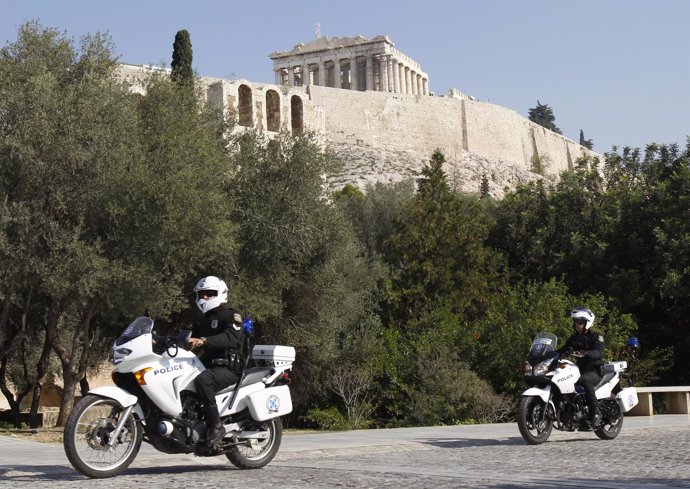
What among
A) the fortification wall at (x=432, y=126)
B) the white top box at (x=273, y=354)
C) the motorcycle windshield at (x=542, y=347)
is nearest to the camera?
the white top box at (x=273, y=354)

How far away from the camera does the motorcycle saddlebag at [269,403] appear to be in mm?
8664

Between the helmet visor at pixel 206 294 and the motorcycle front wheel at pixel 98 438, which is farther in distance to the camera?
the helmet visor at pixel 206 294

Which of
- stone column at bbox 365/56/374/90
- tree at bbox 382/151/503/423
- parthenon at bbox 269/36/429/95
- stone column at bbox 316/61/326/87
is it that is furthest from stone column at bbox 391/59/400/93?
tree at bbox 382/151/503/423

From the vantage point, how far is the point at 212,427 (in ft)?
27.4

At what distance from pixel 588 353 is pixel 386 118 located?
89409mm

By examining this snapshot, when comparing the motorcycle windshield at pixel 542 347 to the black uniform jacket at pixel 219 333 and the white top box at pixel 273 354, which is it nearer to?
the white top box at pixel 273 354

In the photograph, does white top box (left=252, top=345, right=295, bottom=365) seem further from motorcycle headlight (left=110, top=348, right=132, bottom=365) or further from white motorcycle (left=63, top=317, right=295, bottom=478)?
motorcycle headlight (left=110, top=348, right=132, bottom=365)

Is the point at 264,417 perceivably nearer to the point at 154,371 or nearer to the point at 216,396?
the point at 216,396

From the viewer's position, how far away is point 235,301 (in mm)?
22078

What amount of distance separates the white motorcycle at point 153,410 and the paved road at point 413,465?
21 centimetres

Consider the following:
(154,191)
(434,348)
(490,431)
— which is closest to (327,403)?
(434,348)

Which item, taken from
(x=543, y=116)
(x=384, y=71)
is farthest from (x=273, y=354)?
(x=543, y=116)

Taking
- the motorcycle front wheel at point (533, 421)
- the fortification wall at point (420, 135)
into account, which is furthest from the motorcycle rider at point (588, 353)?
the fortification wall at point (420, 135)

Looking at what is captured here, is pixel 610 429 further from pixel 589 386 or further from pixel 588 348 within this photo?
pixel 588 348
